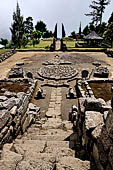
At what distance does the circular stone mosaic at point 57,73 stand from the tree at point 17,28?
20.0 meters

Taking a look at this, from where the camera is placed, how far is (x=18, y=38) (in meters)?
34.0

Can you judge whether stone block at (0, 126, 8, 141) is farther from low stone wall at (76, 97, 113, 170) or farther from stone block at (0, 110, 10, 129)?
low stone wall at (76, 97, 113, 170)

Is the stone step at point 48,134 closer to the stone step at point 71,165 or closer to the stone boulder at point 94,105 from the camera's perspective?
the stone boulder at point 94,105

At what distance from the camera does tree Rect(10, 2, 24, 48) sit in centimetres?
3366

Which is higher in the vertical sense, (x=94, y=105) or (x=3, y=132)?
(x=94, y=105)

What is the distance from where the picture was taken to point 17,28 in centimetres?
3391

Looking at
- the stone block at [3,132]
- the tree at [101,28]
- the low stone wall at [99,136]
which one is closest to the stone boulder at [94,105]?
the low stone wall at [99,136]

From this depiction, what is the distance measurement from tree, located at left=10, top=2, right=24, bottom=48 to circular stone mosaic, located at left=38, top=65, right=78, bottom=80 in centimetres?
1997

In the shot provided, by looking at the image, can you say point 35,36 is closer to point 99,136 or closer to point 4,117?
point 4,117

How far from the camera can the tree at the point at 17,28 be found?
33.7 meters

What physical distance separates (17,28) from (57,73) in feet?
75.4

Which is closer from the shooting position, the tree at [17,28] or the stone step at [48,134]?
the stone step at [48,134]

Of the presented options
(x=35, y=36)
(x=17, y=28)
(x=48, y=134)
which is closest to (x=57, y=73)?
(x=48, y=134)

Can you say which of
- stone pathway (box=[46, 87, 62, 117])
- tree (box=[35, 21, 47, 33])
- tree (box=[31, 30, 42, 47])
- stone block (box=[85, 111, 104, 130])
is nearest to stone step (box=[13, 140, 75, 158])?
stone block (box=[85, 111, 104, 130])
